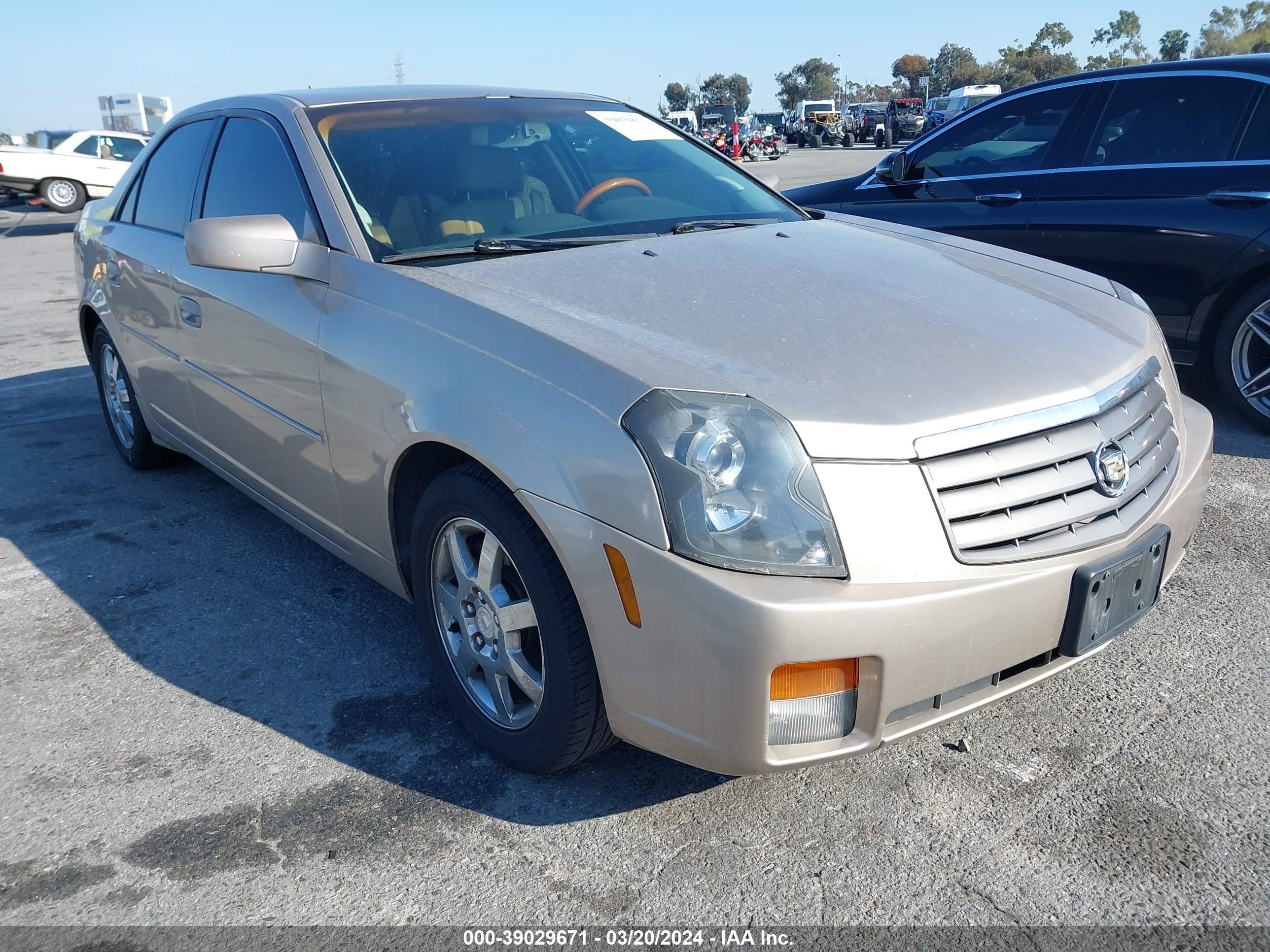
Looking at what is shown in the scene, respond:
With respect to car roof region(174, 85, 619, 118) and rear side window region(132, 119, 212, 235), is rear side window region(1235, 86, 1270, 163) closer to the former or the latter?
car roof region(174, 85, 619, 118)

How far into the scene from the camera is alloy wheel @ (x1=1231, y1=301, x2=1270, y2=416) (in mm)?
4520

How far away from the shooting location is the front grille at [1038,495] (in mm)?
2023

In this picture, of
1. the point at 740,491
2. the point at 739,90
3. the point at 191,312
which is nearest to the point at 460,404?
the point at 740,491

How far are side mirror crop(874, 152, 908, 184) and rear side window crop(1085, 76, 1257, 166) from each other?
99cm

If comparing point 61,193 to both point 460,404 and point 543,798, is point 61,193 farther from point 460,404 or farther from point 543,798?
point 543,798

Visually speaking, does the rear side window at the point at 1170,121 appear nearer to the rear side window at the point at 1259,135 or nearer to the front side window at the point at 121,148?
the rear side window at the point at 1259,135

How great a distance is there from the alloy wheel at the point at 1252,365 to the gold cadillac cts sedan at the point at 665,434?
6.06 ft

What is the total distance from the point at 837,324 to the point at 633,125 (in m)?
1.80

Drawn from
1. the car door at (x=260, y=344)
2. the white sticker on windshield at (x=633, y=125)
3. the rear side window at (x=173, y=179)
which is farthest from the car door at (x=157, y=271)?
the white sticker on windshield at (x=633, y=125)

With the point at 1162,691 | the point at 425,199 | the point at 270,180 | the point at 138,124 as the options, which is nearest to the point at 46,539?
the point at 270,180

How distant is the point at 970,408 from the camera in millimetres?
2100

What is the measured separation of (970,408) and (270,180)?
2346 millimetres

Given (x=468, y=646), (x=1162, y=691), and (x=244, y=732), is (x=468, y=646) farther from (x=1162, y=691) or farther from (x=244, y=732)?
(x=1162, y=691)

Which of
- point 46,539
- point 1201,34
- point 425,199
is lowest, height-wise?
point 46,539
